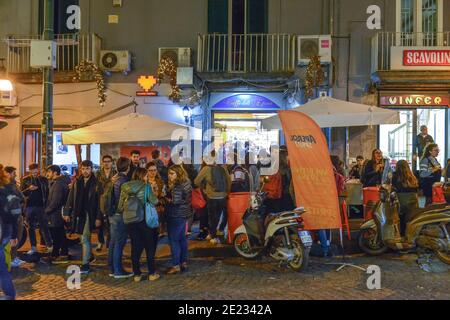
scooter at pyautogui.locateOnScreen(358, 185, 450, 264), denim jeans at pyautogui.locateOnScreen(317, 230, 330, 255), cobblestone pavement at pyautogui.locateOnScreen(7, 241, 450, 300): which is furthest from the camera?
denim jeans at pyautogui.locateOnScreen(317, 230, 330, 255)

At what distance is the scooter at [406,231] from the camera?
25.1 ft

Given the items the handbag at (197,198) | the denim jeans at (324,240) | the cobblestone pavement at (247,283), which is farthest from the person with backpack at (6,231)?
the denim jeans at (324,240)

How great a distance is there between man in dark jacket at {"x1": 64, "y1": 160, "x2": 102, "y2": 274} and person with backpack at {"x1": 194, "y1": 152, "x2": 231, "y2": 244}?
2.39 m

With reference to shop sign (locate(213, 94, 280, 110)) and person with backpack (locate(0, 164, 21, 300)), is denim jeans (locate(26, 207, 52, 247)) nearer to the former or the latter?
person with backpack (locate(0, 164, 21, 300))

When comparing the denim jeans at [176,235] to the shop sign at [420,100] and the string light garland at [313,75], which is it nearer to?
the string light garland at [313,75]

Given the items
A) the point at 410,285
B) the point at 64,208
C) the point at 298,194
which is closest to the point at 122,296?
the point at 64,208

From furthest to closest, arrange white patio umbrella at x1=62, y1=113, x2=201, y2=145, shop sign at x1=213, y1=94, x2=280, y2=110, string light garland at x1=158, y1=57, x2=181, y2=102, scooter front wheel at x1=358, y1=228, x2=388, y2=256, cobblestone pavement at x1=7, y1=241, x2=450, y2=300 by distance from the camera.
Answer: shop sign at x1=213, y1=94, x2=280, y2=110 → string light garland at x1=158, y1=57, x2=181, y2=102 → white patio umbrella at x1=62, y1=113, x2=201, y2=145 → scooter front wheel at x1=358, y1=228, x2=388, y2=256 → cobblestone pavement at x1=7, y1=241, x2=450, y2=300

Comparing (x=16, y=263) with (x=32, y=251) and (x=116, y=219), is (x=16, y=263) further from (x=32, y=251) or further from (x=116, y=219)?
(x=116, y=219)

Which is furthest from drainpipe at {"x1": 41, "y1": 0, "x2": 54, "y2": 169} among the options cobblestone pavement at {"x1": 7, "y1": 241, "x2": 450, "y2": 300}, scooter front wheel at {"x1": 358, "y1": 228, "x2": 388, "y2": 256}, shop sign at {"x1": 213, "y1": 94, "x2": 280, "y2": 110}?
scooter front wheel at {"x1": 358, "y1": 228, "x2": 388, "y2": 256}

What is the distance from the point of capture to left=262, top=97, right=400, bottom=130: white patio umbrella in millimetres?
10289

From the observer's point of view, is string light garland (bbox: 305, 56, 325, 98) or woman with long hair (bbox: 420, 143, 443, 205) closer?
woman with long hair (bbox: 420, 143, 443, 205)

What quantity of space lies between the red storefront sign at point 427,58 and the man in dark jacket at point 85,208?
30.4 feet

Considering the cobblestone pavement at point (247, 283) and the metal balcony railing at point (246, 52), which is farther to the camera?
the metal balcony railing at point (246, 52)

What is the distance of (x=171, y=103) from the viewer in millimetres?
14250
